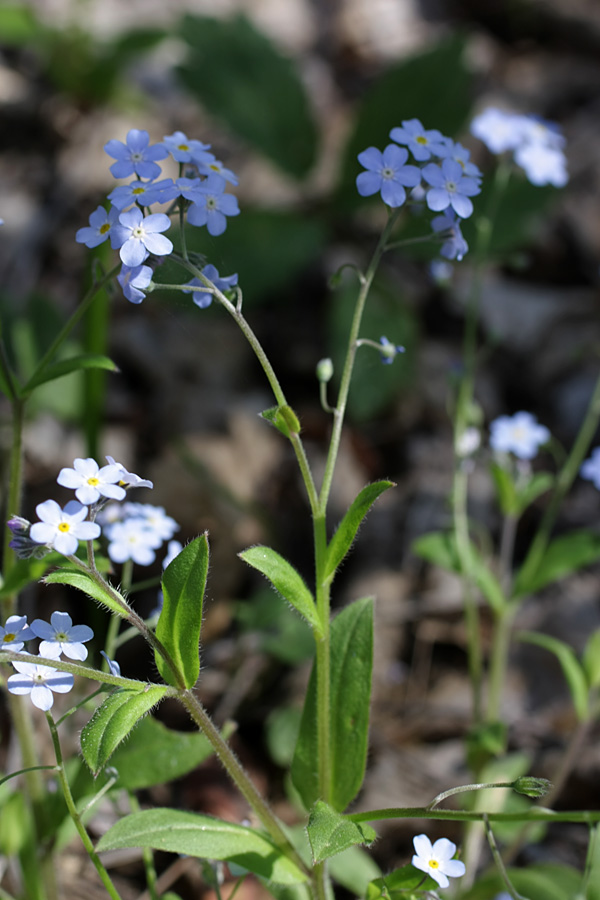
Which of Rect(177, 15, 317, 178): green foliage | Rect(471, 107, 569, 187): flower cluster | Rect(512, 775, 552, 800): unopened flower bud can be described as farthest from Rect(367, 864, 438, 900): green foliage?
Rect(177, 15, 317, 178): green foliage

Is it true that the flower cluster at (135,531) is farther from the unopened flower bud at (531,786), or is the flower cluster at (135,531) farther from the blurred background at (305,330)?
the unopened flower bud at (531,786)

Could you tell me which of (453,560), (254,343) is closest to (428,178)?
(254,343)

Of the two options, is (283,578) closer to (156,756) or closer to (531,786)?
(531,786)

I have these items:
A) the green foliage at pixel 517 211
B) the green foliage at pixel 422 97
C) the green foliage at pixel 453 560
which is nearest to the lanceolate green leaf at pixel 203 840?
the green foliage at pixel 453 560

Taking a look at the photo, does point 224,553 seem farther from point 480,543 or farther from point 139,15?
point 139,15

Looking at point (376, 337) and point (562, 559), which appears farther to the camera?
point (376, 337)

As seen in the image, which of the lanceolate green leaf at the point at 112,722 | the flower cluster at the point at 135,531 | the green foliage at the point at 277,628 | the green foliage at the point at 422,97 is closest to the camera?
the lanceolate green leaf at the point at 112,722
